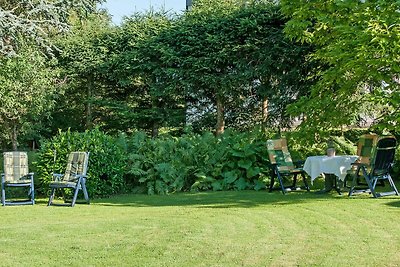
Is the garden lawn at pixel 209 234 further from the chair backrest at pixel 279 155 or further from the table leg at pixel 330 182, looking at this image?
the chair backrest at pixel 279 155

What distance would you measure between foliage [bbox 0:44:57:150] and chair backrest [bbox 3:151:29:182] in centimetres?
391

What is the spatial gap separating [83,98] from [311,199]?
958 cm

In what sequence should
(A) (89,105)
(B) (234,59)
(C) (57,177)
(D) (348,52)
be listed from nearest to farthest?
(D) (348,52), (C) (57,177), (B) (234,59), (A) (89,105)

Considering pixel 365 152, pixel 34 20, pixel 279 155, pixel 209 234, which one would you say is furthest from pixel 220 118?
pixel 209 234

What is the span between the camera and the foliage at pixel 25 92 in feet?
42.5

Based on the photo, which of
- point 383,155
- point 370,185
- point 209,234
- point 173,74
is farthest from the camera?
point 173,74

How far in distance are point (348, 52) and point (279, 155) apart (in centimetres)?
260

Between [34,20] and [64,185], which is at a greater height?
[34,20]

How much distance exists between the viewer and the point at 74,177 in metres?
9.07

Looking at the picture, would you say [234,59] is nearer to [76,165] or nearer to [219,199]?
[219,199]

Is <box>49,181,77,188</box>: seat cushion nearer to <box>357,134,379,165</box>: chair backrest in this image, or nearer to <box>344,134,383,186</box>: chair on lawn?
<box>344,134,383,186</box>: chair on lawn

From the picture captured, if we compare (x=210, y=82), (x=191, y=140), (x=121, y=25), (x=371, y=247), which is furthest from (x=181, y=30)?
(x=371, y=247)

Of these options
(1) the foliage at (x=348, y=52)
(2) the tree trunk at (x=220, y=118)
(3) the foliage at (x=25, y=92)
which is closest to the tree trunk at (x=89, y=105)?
(3) the foliage at (x=25, y=92)

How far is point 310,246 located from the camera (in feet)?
16.5
